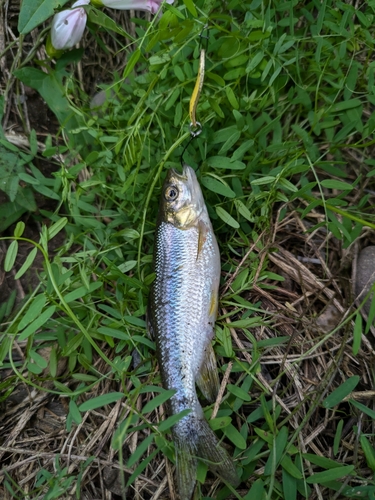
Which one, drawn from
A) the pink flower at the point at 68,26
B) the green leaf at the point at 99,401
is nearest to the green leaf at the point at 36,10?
the pink flower at the point at 68,26

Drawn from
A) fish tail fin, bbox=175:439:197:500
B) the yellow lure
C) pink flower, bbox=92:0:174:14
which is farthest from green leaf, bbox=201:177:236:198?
fish tail fin, bbox=175:439:197:500

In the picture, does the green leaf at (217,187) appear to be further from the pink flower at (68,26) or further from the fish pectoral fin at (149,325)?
the pink flower at (68,26)

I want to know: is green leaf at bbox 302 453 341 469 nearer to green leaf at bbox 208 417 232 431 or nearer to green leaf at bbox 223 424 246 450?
green leaf at bbox 223 424 246 450

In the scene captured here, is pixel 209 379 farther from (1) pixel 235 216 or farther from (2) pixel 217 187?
(2) pixel 217 187

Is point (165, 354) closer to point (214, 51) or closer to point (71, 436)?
point (71, 436)

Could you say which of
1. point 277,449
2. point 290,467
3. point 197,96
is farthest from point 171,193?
point 290,467

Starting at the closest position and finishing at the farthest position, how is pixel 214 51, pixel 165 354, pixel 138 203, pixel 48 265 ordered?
pixel 48 265, pixel 165 354, pixel 214 51, pixel 138 203

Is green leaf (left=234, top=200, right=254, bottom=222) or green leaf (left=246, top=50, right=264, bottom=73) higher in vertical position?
green leaf (left=246, top=50, right=264, bottom=73)

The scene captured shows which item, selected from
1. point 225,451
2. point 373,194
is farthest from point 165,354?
point 373,194
